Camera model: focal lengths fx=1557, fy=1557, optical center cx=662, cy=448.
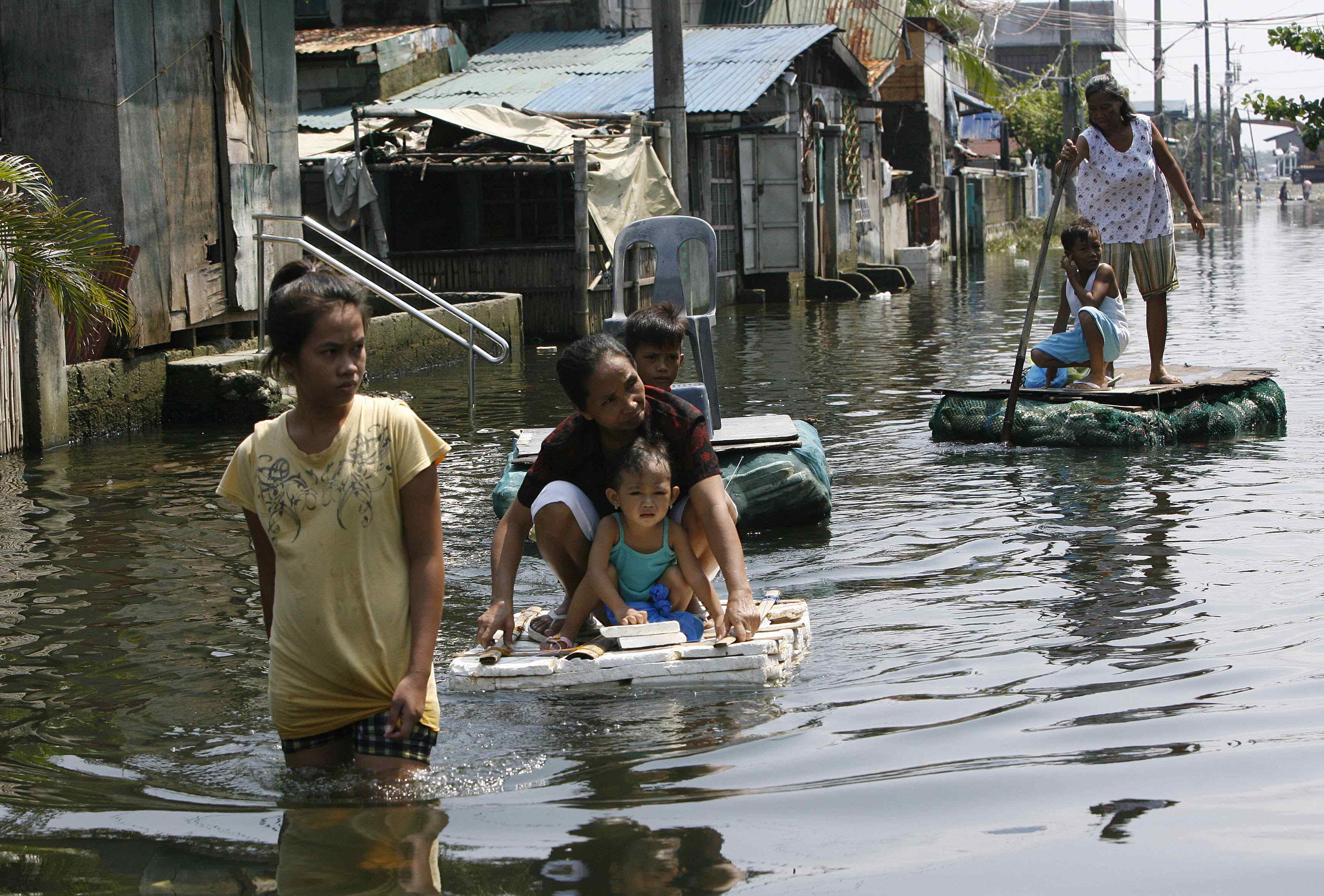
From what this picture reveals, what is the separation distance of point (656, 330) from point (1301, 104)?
1106 cm

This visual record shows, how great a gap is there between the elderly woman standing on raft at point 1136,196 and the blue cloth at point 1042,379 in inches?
23.3

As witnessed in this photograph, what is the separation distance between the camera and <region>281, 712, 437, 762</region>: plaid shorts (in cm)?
380

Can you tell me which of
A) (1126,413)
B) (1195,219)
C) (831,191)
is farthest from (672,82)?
(1126,413)

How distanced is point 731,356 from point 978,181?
2759 centimetres

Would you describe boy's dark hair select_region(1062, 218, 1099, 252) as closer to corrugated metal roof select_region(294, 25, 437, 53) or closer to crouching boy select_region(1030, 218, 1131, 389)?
crouching boy select_region(1030, 218, 1131, 389)

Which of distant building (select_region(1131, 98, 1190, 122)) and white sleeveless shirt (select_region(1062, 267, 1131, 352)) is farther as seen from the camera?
distant building (select_region(1131, 98, 1190, 122))

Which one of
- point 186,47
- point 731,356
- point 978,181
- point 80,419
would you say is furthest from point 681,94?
point 978,181

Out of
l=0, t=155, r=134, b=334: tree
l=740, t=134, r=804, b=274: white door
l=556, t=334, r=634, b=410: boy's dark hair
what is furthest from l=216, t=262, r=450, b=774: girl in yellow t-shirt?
l=740, t=134, r=804, b=274: white door

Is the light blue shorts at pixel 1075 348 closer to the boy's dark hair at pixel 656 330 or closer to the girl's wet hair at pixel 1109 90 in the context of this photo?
the girl's wet hair at pixel 1109 90

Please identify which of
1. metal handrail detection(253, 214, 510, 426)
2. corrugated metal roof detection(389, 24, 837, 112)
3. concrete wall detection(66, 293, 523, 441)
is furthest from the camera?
corrugated metal roof detection(389, 24, 837, 112)

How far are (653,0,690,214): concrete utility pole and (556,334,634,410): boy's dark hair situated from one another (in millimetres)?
12401

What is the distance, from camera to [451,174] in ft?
65.8

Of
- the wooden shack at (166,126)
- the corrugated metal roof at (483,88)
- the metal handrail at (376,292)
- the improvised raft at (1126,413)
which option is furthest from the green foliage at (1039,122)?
the improvised raft at (1126,413)

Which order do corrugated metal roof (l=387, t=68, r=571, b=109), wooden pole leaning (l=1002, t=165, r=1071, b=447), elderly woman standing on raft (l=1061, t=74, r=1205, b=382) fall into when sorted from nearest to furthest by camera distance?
wooden pole leaning (l=1002, t=165, r=1071, b=447) → elderly woman standing on raft (l=1061, t=74, r=1205, b=382) → corrugated metal roof (l=387, t=68, r=571, b=109)
